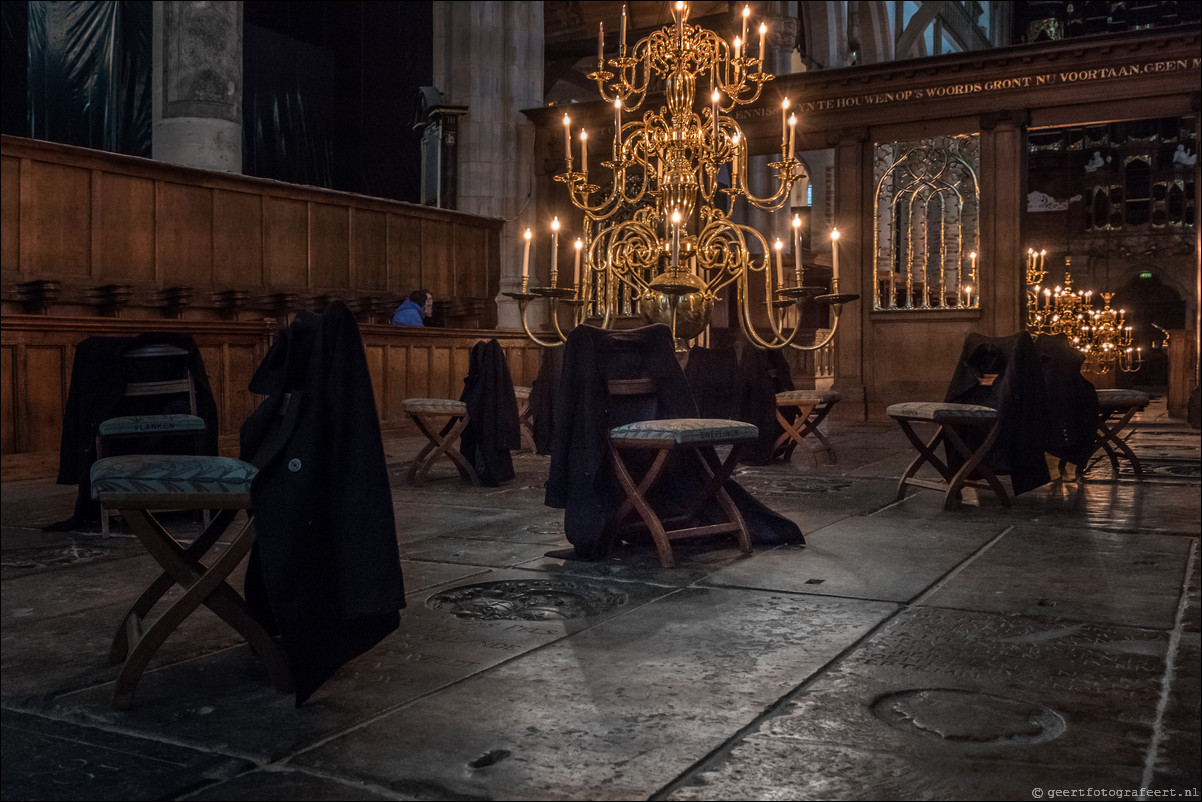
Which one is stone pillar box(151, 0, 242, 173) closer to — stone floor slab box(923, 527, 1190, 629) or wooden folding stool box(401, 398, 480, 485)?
wooden folding stool box(401, 398, 480, 485)

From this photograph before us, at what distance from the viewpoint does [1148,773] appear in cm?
208

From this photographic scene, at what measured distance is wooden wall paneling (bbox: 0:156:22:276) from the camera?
384 inches

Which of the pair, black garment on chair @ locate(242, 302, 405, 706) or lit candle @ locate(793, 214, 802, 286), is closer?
black garment on chair @ locate(242, 302, 405, 706)

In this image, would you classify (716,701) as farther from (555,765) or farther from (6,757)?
(6,757)

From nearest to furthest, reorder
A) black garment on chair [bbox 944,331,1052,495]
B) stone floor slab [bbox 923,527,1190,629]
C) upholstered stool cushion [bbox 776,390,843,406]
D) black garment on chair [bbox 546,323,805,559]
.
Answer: stone floor slab [bbox 923,527,1190,629], black garment on chair [bbox 546,323,805,559], black garment on chair [bbox 944,331,1052,495], upholstered stool cushion [bbox 776,390,843,406]

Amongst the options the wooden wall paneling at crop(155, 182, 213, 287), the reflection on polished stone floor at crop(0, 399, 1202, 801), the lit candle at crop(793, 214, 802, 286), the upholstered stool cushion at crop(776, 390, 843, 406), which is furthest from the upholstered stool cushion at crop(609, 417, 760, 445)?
the wooden wall paneling at crop(155, 182, 213, 287)

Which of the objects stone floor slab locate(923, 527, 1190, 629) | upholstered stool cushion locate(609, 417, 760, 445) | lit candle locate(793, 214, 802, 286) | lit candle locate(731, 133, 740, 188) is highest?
lit candle locate(731, 133, 740, 188)

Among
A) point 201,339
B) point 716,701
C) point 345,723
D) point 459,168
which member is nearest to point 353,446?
point 345,723

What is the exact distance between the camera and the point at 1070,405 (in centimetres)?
668

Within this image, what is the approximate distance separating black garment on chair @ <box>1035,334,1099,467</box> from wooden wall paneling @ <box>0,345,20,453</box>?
6875 mm

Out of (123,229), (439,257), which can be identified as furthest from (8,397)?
(439,257)

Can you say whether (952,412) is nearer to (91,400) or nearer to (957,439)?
(957,439)

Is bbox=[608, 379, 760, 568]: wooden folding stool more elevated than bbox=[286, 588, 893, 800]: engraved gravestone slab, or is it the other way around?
bbox=[608, 379, 760, 568]: wooden folding stool

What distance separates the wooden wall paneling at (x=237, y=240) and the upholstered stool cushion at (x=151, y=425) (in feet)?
22.3
